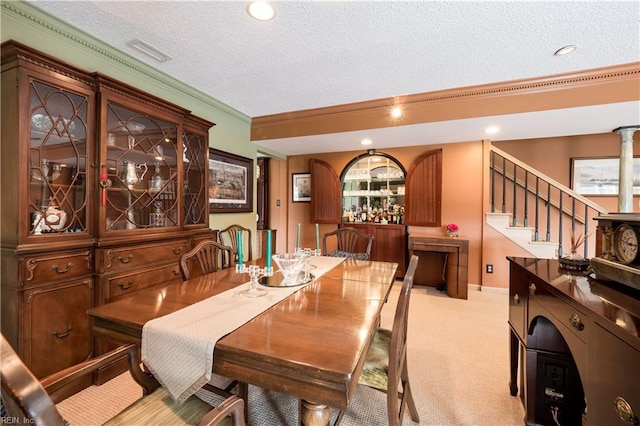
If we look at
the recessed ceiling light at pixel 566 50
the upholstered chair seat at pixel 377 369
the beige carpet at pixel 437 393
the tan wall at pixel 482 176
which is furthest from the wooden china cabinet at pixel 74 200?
the recessed ceiling light at pixel 566 50

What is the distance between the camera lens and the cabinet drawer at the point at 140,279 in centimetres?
190

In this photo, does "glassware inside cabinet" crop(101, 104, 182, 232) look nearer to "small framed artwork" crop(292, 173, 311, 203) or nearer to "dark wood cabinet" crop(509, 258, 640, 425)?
"dark wood cabinet" crop(509, 258, 640, 425)

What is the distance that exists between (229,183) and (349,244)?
6.16 ft

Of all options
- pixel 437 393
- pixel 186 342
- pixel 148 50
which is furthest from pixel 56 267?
pixel 437 393

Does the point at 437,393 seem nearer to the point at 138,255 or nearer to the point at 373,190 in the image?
the point at 138,255

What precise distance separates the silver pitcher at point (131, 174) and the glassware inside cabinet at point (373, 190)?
126 inches

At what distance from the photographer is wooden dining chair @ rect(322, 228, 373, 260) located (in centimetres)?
290

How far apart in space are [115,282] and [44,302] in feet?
1.18

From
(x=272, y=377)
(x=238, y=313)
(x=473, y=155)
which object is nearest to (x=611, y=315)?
(x=272, y=377)

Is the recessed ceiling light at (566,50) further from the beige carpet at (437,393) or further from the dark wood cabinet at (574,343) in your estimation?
the beige carpet at (437,393)

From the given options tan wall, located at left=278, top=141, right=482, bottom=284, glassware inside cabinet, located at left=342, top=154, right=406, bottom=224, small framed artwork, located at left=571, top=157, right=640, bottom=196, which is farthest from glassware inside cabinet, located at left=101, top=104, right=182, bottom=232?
small framed artwork, located at left=571, top=157, right=640, bottom=196

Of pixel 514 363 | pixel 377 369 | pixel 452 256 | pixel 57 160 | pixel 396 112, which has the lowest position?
pixel 514 363

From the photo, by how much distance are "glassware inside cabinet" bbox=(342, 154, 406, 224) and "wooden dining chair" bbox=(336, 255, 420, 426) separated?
3180 millimetres

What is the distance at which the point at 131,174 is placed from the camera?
7.27 feet
